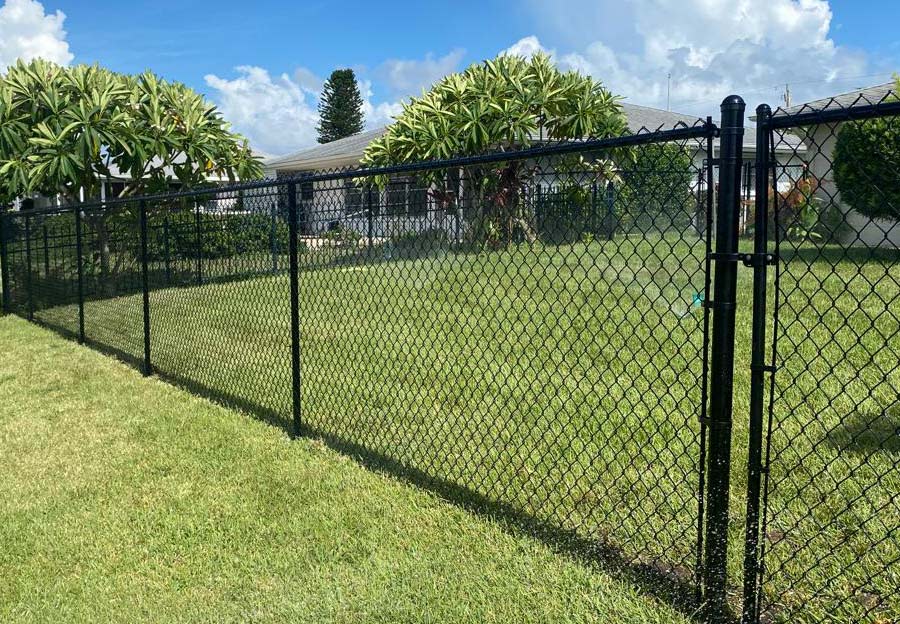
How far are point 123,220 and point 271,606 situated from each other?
24.4ft

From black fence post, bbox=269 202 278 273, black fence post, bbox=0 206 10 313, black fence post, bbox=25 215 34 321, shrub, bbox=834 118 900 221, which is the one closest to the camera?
shrub, bbox=834 118 900 221

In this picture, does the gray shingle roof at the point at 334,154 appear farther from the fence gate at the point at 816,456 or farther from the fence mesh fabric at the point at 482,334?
the fence gate at the point at 816,456

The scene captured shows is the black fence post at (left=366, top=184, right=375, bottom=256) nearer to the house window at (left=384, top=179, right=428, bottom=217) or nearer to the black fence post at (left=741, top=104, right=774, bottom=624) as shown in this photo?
the house window at (left=384, top=179, right=428, bottom=217)

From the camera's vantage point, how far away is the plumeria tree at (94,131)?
34.1 feet

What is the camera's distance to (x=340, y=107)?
50094 millimetres

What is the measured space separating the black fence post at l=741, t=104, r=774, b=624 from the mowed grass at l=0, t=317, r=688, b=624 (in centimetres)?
29

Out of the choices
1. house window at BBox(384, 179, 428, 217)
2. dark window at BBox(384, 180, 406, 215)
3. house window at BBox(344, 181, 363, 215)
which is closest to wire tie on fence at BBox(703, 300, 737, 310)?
house window at BBox(384, 179, 428, 217)

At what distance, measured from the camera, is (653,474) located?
11.9ft

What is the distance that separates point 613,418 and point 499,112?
31.2 ft

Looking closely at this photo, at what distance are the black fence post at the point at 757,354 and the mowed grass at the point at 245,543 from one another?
0.94ft

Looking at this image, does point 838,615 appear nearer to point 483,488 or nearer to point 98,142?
point 483,488

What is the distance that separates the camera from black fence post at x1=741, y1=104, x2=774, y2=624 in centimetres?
208

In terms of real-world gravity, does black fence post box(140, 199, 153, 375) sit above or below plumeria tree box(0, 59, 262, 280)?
below

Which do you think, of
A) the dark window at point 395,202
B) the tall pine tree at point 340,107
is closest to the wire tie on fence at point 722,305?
the dark window at point 395,202
